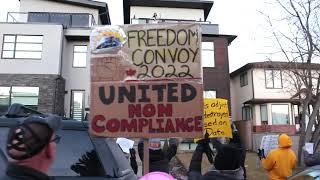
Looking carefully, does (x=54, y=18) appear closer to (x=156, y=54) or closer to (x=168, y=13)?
(x=168, y=13)

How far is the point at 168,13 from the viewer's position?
3438 cm

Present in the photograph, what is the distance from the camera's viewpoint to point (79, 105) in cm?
3089

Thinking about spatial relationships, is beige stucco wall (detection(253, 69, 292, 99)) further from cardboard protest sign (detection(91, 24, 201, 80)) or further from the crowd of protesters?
cardboard protest sign (detection(91, 24, 201, 80))

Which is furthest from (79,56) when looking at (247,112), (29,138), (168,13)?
(29,138)

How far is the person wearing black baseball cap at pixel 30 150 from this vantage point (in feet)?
7.49

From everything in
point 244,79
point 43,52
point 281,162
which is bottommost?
point 281,162

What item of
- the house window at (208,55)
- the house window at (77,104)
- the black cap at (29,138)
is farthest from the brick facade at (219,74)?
the black cap at (29,138)

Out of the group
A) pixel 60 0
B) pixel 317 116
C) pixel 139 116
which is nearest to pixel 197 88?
pixel 139 116

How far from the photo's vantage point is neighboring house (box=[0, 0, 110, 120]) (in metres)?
29.2

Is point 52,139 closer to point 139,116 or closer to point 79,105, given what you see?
point 139,116

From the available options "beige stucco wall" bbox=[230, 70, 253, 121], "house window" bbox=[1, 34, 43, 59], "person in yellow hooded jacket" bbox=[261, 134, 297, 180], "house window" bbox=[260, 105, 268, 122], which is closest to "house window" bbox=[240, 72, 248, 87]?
"beige stucco wall" bbox=[230, 70, 253, 121]

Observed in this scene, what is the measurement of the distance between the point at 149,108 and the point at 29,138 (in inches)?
108

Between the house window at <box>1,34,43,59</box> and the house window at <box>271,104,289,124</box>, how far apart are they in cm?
1637

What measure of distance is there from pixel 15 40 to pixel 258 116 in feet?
56.4
